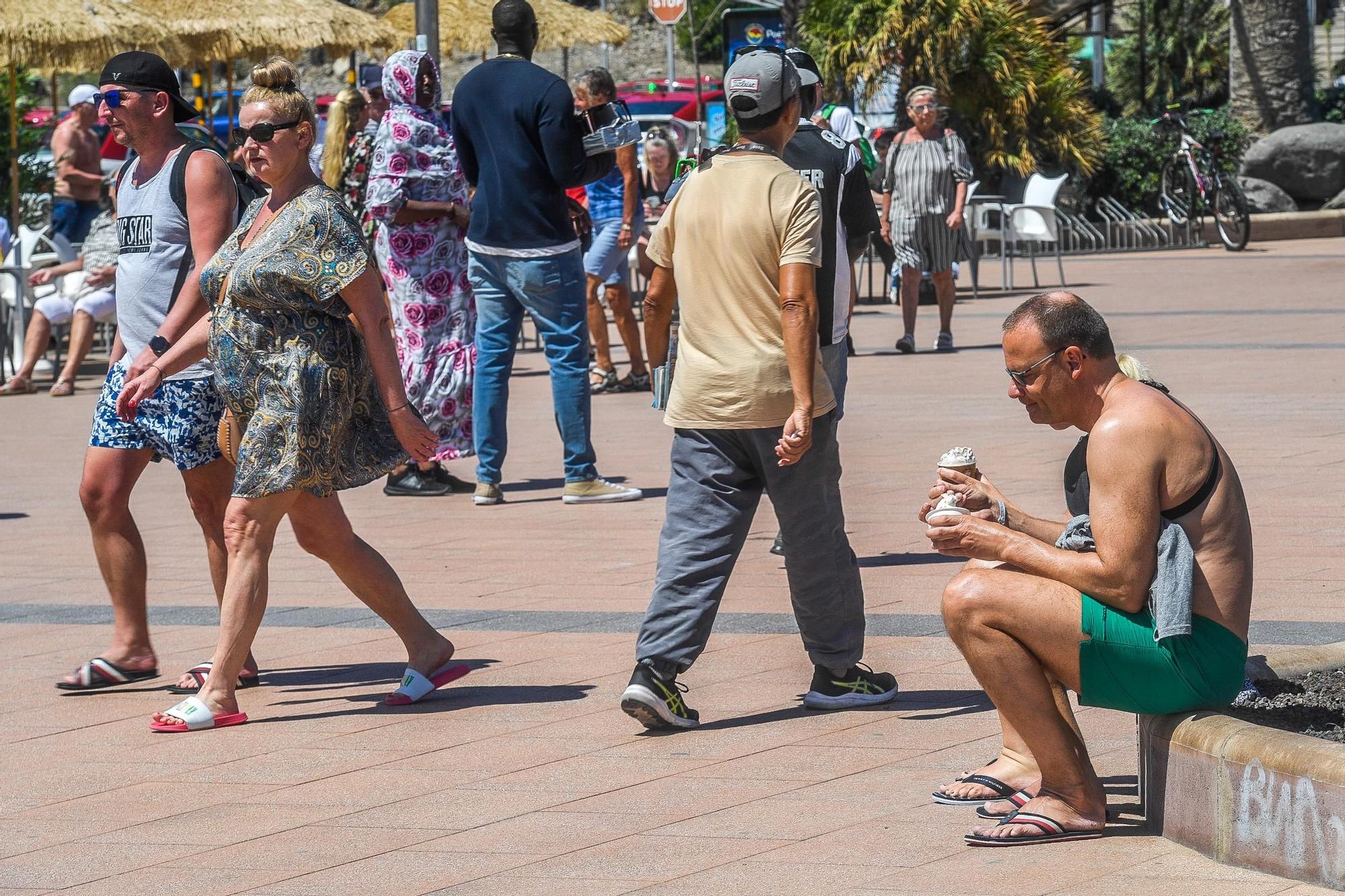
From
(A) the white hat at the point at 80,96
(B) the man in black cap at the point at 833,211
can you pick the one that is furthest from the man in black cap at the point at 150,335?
(A) the white hat at the point at 80,96

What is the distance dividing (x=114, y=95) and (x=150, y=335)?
2.25 ft

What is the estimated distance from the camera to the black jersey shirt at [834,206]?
18.8ft

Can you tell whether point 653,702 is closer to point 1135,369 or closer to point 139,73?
point 1135,369

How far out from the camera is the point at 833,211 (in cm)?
618

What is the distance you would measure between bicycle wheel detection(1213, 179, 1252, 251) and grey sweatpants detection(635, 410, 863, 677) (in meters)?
18.3

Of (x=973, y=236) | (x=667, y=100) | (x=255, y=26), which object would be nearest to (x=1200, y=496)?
(x=255, y=26)

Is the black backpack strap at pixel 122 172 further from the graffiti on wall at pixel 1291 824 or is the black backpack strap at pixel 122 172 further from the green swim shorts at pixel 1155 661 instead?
the graffiti on wall at pixel 1291 824

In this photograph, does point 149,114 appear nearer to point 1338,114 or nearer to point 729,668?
point 729,668

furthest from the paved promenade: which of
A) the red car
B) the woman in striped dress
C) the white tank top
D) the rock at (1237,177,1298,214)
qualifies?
the red car

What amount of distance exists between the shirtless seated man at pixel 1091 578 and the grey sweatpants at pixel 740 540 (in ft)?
3.13

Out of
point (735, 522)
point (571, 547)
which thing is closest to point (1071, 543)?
point (735, 522)

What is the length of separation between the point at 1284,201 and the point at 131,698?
22.6 meters

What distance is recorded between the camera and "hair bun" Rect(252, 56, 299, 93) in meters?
5.40

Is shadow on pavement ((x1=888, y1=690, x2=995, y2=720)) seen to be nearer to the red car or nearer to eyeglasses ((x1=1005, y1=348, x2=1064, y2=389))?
eyeglasses ((x1=1005, y1=348, x2=1064, y2=389))
